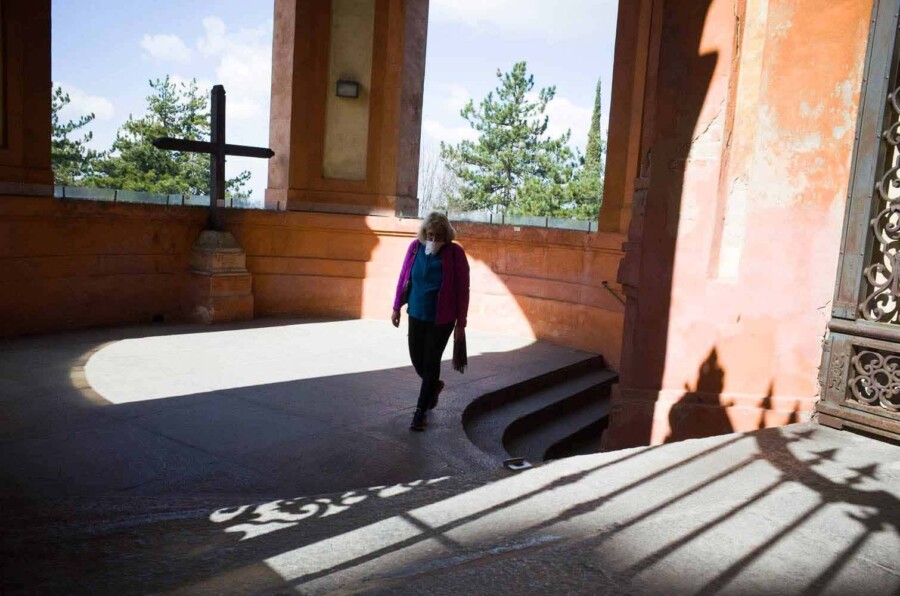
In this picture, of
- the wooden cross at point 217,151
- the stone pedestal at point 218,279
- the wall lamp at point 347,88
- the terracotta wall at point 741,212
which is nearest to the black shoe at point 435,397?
the terracotta wall at point 741,212

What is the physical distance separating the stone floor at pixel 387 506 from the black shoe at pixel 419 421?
0.11 meters

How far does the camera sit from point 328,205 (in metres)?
9.17

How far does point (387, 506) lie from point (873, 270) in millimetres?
2733

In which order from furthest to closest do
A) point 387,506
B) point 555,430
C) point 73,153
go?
1. point 73,153
2. point 555,430
3. point 387,506

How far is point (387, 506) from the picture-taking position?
8.46ft

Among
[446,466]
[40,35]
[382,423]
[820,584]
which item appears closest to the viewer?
[820,584]

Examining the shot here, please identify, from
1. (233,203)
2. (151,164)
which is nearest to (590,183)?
(151,164)

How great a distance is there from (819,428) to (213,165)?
7.15 metres

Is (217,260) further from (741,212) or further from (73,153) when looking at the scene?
(73,153)

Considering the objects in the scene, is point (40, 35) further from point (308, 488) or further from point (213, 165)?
point (308, 488)

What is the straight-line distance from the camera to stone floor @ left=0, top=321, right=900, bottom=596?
1.93m

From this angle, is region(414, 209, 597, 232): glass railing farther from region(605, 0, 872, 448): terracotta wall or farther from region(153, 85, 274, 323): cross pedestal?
region(605, 0, 872, 448): terracotta wall

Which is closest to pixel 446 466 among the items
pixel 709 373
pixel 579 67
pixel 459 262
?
pixel 459 262

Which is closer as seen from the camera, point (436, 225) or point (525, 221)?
point (436, 225)
